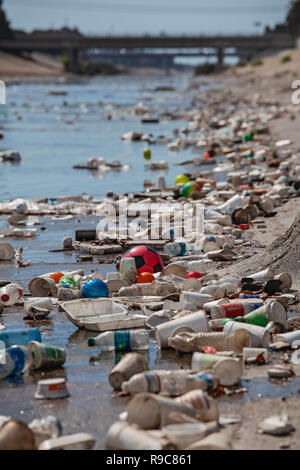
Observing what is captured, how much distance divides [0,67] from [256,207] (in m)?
103

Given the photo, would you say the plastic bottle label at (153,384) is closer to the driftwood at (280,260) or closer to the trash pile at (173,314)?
the trash pile at (173,314)

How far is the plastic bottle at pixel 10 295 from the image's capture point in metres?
7.23

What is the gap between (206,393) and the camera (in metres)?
5.00

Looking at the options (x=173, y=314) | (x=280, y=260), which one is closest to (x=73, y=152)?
(x=280, y=260)

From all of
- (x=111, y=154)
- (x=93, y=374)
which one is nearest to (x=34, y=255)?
(x=93, y=374)

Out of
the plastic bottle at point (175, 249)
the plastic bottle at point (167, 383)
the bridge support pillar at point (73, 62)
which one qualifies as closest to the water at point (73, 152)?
the plastic bottle at point (175, 249)

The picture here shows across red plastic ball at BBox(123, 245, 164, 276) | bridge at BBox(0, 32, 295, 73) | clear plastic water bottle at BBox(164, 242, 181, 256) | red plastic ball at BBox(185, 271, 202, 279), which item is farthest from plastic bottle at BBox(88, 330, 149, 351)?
bridge at BBox(0, 32, 295, 73)

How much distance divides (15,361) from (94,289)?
1.72 meters

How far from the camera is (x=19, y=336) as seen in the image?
5.89 meters

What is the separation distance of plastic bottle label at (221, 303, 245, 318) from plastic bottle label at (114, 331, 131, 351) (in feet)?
3.03

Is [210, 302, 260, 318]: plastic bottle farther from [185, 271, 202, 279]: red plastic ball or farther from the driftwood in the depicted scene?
[185, 271, 202, 279]: red plastic ball

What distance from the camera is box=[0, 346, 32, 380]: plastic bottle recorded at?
216 inches
